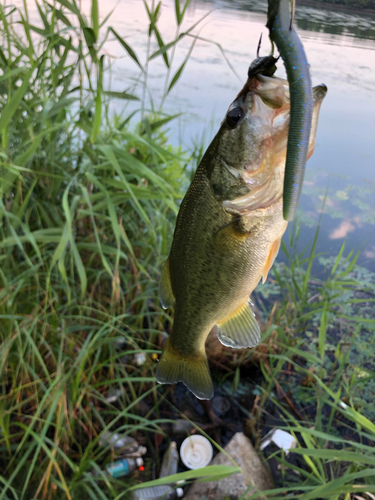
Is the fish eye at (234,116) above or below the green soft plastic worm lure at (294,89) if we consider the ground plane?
below

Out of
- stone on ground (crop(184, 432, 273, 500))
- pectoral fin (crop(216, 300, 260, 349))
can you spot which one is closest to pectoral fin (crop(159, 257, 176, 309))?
pectoral fin (crop(216, 300, 260, 349))

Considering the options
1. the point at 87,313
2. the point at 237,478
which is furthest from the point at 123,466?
the point at 87,313

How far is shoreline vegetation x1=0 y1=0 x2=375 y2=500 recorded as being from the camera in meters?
1.39

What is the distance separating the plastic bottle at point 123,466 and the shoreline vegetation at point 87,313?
5 centimetres

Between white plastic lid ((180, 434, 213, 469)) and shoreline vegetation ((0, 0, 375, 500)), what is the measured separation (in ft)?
0.38

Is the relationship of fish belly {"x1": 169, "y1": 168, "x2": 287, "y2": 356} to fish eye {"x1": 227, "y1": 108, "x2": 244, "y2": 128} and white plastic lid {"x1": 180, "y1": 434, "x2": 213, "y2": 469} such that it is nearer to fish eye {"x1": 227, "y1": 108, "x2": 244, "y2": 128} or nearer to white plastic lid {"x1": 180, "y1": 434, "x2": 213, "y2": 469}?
fish eye {"x1": 227, "y1": 108, "x2": 244, "y2": 128}

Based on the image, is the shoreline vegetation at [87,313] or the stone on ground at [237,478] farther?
the stone on ground at [237,478]

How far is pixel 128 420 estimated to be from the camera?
2.01 metres

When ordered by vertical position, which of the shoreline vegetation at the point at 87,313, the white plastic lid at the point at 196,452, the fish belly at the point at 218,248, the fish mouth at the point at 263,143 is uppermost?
the fish mouth at the point at 263,143

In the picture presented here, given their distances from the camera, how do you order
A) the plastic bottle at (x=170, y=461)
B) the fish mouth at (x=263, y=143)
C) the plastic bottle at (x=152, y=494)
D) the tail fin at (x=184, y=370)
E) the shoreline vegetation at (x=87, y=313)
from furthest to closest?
the plastic bottle at (x=170, y=461) < the plastic bottle at (x=152, y=494) < the shoreline vegetation at (x=87, y=313) < the tail fin at (x=184, y=370) < the fish mouth at (x=263, y=143)

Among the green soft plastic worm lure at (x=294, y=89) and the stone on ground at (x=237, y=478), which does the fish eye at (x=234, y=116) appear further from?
the stone on ground at (x=237, y=478)

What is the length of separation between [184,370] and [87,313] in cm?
109

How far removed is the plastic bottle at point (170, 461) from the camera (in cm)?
185

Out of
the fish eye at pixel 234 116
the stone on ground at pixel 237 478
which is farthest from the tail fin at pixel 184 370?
the stone on ground at pixel 237 478
